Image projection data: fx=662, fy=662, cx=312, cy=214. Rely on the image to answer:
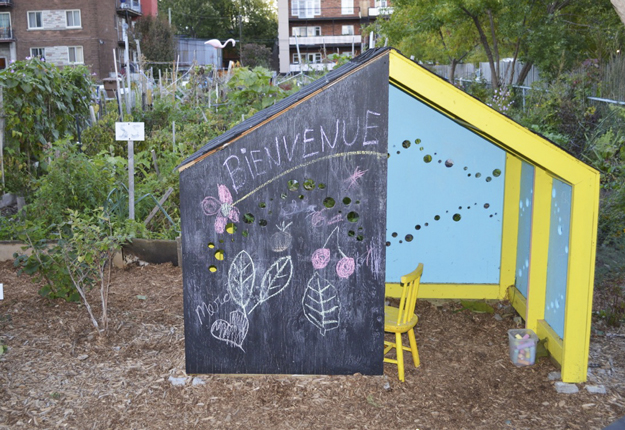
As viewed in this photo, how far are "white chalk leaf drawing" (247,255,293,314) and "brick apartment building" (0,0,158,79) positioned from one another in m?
42.1

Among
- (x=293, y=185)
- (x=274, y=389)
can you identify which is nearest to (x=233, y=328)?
(x=274, y=389)

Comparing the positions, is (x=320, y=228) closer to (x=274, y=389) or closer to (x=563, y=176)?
(x=274, y=389)

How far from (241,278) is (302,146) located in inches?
38.2

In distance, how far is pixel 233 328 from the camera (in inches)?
176

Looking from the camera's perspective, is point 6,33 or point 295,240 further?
point 6,33

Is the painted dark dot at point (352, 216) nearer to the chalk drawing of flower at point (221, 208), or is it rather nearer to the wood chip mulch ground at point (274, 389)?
the chalk drawing of flower at point (221, 208)

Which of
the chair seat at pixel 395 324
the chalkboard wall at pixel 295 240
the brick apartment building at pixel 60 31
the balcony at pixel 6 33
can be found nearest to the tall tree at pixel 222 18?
the brick apartment building at pixel 60 31

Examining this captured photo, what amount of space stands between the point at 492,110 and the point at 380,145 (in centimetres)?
72

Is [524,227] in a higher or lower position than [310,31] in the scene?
lower

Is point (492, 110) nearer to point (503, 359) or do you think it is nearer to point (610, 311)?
point (503, 359)

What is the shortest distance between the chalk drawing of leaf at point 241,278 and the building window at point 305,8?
59.3m

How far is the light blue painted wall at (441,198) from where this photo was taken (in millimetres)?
5980

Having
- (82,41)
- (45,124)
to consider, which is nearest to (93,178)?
(45,124)

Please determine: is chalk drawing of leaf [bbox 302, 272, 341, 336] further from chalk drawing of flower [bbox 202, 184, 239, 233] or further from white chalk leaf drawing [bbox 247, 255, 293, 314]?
chalk drawing of flower [bbox 202, 184, 239, 233]
